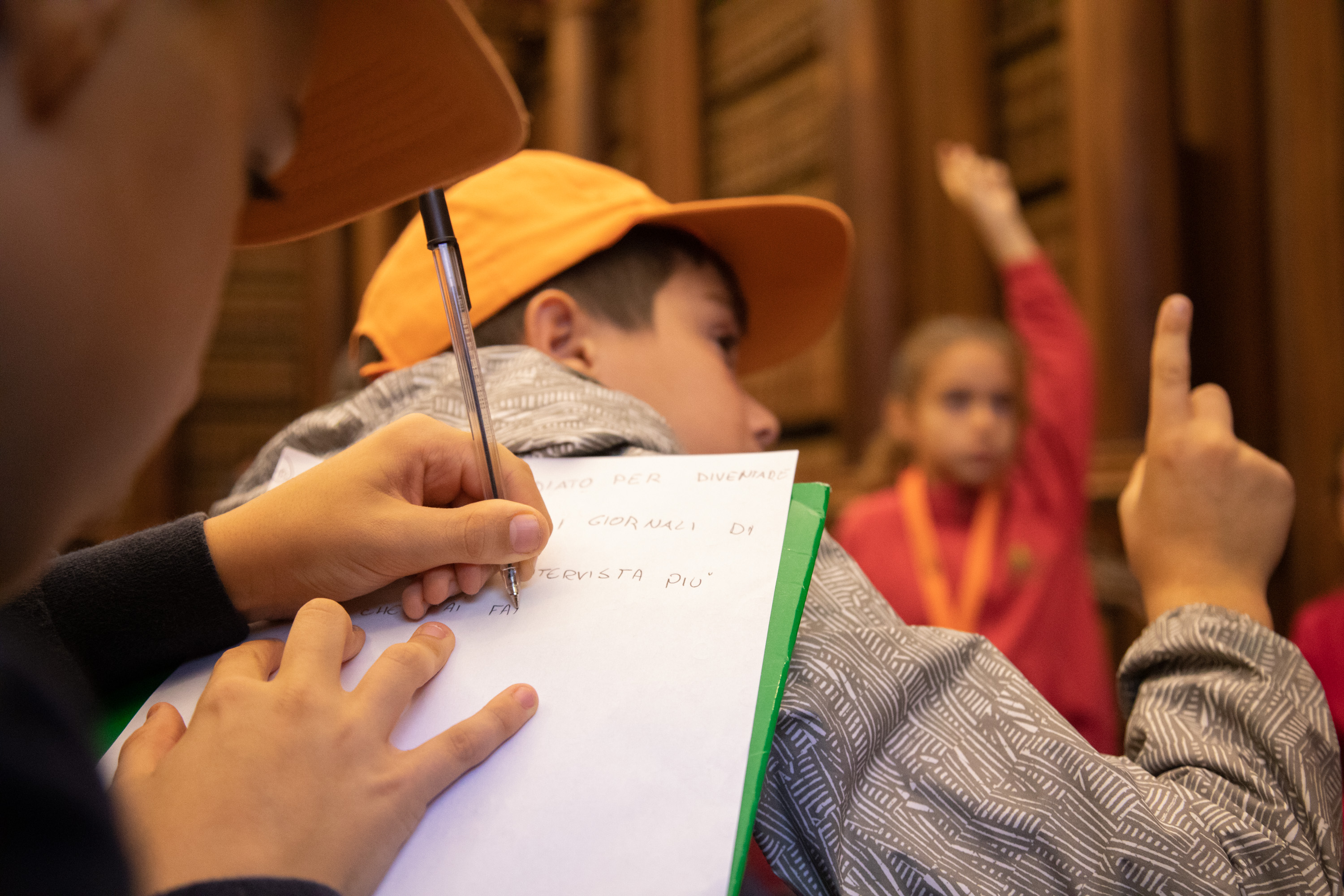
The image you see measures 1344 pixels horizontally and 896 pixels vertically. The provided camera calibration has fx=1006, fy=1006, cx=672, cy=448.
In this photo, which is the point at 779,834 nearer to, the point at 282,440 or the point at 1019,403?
the point at 282,440

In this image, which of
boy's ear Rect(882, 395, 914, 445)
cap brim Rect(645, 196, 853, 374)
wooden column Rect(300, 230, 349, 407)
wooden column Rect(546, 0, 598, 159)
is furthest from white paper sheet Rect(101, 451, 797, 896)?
wooden column Rect(300, 230, 349, 407)

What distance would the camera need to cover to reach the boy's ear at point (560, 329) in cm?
79

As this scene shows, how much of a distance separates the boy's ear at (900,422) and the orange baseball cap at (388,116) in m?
1.38

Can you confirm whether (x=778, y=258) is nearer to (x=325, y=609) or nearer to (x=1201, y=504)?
(x=1201, y=504)

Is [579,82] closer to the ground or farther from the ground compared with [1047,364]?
farther from the ground

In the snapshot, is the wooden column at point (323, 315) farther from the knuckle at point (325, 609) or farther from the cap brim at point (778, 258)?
the knuckle at point (325, 609)

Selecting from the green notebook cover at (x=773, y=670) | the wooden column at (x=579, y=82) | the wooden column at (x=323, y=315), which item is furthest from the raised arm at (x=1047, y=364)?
the wooden column at (x=323, y=315)

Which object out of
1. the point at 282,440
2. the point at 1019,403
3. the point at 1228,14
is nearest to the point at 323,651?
the point at 282,440

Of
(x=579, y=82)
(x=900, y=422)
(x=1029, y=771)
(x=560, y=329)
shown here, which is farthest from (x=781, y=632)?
(x=579, y=82)

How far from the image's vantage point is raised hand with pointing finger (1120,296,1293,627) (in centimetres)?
56

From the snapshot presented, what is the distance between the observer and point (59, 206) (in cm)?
27

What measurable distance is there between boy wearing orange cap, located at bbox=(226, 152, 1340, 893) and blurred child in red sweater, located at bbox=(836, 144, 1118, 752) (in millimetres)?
878

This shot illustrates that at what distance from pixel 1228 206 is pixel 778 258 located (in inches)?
47.4

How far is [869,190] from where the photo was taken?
2189mm
